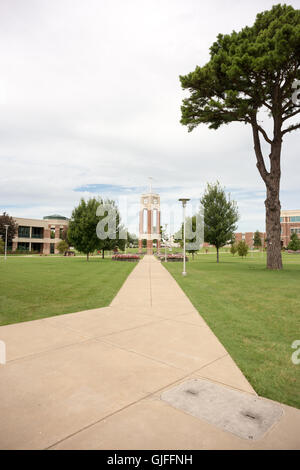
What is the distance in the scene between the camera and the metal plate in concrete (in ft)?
8.32

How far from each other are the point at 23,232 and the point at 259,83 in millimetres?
66206

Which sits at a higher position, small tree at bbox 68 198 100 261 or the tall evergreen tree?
the tall evergreen tree

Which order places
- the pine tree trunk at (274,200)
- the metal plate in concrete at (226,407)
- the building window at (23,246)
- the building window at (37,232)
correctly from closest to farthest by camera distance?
the metal plate in concrete at (226,407)
the pine tree trunk at (274,200)
the building window at (23,246)
the building window at (37,232)

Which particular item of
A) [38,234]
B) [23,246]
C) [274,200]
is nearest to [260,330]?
[274,200]

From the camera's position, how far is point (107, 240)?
39688mm

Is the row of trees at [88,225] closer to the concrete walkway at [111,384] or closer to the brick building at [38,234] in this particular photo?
the concrete walkway at [111,384]

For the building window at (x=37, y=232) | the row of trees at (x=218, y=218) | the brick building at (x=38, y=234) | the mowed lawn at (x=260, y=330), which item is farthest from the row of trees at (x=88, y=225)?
the building window at (x=37, y=232)

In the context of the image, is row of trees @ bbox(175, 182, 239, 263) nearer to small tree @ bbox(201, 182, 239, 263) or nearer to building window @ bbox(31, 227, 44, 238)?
small tree @ bbox(201, 182, 239, 263)

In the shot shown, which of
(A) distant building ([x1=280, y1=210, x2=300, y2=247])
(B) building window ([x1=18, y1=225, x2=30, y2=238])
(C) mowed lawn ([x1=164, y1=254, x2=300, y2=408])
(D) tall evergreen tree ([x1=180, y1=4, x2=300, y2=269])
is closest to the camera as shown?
(C) mowed lawn ([x1=164, y1=254, x2=300, y2=408])

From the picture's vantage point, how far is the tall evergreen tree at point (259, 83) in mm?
17219

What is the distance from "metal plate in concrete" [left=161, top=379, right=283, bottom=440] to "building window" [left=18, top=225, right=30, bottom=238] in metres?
73.7

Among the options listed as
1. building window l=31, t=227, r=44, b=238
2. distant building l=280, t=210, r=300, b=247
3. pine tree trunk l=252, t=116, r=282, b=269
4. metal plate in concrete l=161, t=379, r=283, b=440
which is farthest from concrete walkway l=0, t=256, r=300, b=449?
distant building l=280, t=210, r=300, b=247

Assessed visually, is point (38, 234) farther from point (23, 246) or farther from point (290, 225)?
point (290, 225)

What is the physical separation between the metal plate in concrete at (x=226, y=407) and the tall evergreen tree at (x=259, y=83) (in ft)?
64.9
